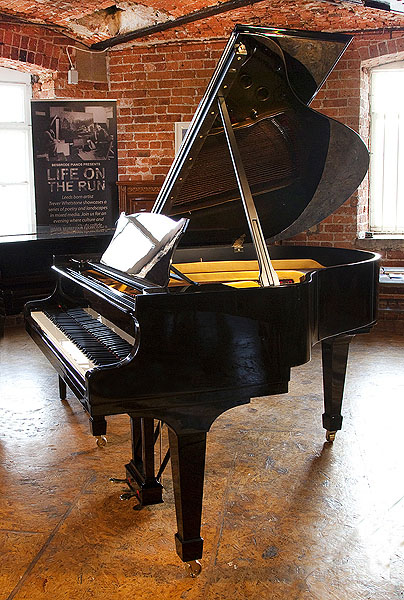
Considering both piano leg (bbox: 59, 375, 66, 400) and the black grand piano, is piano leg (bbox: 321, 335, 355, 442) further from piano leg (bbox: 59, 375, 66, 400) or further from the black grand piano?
piano leg (bbox: 59, 375, 66, 400)

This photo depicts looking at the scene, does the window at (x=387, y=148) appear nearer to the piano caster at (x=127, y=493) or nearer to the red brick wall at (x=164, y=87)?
the red brick wall at (x=164, y=87)

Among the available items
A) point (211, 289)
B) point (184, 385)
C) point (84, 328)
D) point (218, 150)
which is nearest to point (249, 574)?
point (184, 385)

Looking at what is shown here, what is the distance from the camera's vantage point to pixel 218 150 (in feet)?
11.0

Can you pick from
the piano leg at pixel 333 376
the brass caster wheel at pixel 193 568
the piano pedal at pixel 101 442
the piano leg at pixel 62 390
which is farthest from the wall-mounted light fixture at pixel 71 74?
the brass caster wheel at pixel 193 568

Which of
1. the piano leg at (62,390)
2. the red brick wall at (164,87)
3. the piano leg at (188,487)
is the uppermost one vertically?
the red brick wall at (164,87)

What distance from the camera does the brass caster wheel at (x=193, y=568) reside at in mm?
2324

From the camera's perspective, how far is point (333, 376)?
342 centimetres

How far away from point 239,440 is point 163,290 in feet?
5.30

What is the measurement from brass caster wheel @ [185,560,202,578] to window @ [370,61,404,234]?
5069mm

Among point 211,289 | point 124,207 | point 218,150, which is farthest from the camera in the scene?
point 124,207

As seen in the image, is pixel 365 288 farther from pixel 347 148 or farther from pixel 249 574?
pixel 249 574

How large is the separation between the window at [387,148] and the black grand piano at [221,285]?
10.1ft

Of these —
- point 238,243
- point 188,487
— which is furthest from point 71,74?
point 188,487

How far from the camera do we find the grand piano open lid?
2.95 meters
